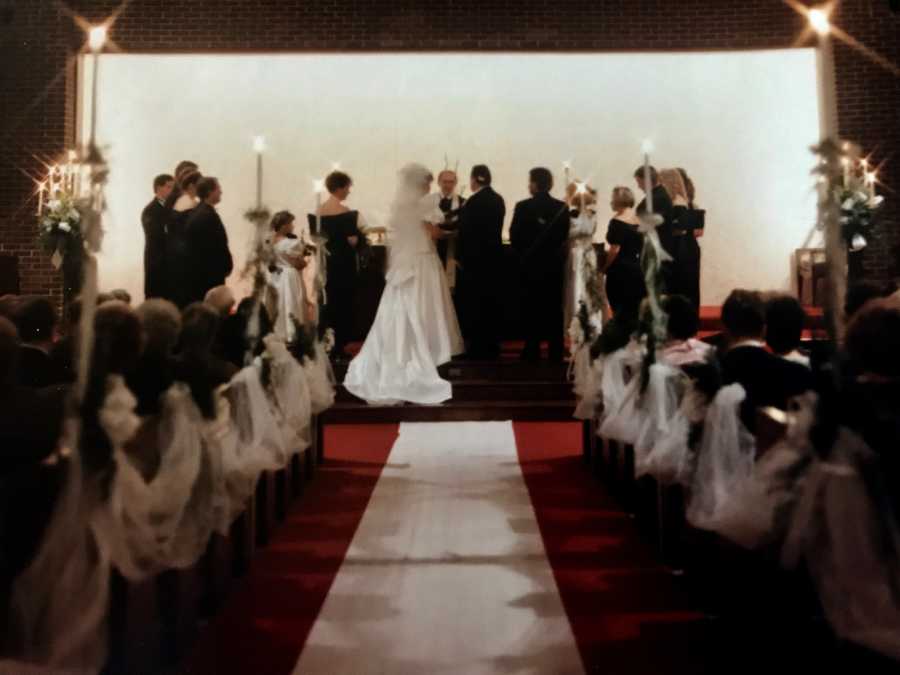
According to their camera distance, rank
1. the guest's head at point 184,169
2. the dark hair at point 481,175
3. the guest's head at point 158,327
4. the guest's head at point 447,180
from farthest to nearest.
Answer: the guest's head at point 447,180 → the dark hair at point 481,175 → the guest's head at point 184,169 → the guest's head at point 158,327

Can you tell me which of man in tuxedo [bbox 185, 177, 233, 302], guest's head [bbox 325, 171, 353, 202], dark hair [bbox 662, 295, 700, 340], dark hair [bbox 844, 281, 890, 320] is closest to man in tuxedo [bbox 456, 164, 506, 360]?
guest's head [bbox 325, 171, 353, 202]

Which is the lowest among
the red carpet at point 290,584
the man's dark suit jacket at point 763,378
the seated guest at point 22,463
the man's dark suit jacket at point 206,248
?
the red carpet at point 290,584

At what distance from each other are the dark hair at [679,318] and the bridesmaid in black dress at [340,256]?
12.0 feet

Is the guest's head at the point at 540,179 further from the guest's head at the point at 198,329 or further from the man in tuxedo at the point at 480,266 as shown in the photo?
the guest's head at the point at 198,329

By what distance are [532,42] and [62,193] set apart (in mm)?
5245

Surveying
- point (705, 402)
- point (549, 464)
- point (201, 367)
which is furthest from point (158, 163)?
point (705, 402)

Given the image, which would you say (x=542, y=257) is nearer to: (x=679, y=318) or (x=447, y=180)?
(x=447, y=180)

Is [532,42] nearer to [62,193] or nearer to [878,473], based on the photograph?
[62,193]

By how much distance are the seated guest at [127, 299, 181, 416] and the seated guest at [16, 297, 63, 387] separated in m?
0.81

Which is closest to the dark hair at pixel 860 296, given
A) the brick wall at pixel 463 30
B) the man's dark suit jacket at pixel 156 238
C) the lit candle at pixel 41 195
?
the man's dark suit jacket at pixel 156 238

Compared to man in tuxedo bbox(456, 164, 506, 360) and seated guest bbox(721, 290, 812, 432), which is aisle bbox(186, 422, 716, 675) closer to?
seated guest bbox(721, 290, 812, 432)

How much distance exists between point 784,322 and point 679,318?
1.03 m

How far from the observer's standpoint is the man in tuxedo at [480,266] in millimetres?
7086

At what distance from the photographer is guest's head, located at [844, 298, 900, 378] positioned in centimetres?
206
